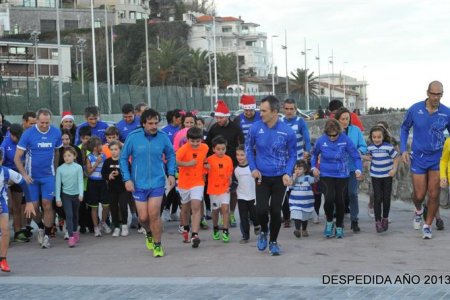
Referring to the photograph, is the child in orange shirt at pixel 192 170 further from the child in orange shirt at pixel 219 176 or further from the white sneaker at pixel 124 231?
the white sneaker at pixel 124 231

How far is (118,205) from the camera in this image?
1268cm

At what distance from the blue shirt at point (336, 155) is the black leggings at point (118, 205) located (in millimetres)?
3100

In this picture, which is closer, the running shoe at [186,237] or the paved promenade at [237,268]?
the paved promenade at [237,268]

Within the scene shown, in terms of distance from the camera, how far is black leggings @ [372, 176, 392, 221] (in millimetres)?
11812

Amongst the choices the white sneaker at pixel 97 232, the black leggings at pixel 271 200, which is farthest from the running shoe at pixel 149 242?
the white sneaker at pixel 97 232

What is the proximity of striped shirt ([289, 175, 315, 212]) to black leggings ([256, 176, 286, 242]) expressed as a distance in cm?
168

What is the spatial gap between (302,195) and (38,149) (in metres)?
3.87

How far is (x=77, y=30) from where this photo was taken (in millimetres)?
129250

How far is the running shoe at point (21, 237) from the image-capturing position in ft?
40.3

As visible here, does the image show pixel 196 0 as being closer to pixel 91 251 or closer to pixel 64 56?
pixel 64 56

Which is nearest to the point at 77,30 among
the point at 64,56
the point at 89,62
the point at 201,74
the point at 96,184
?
the point at 89,62

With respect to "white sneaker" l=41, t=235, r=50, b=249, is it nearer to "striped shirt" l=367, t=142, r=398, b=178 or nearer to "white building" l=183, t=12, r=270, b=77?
"striped shirt" l=367, t=142, r=398, b=178

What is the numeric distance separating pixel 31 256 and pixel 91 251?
80cm

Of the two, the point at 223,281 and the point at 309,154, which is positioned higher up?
the point at 309,154
